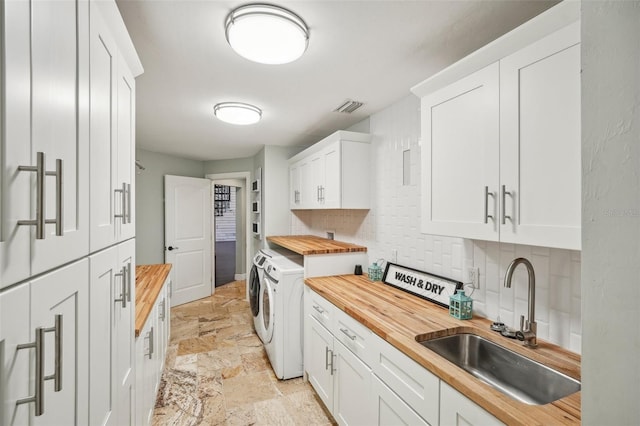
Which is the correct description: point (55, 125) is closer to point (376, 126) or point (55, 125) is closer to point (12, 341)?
point (12, 341)

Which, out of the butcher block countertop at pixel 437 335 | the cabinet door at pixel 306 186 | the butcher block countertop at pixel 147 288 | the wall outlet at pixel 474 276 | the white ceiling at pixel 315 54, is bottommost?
the butcher block countertop at pixel 147 288

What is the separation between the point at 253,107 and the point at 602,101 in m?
2.45

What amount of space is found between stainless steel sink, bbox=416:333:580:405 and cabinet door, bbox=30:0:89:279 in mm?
1411

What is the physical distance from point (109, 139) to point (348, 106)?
1975mm

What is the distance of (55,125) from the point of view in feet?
2.18

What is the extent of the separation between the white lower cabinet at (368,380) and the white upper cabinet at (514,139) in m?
0.68

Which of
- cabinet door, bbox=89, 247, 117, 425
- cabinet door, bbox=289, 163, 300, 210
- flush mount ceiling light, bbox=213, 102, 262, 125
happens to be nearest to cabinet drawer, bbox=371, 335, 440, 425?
cabinet door, bbox=89, 247, 117, 425

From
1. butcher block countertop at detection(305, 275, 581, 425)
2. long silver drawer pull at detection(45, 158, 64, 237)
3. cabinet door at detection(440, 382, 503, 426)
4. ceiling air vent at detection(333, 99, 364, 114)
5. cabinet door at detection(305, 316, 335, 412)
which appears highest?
ceiling air vent at detection(333, 99, 364, 114)

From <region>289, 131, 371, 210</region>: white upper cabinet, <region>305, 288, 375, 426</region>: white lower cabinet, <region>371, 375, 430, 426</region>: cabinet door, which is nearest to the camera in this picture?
<region>371, 375, 430, 426</region>: cabinet door

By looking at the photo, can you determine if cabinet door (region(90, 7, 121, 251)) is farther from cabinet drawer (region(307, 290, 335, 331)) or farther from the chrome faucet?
the chrome faucet

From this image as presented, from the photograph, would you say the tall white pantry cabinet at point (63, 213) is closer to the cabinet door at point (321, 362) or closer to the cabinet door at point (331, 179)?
the cabinet door at point (321, 362)

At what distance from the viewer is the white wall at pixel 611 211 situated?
50 centimetres

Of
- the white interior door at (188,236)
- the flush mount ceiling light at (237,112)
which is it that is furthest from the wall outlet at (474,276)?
the white interior door at (188,236)

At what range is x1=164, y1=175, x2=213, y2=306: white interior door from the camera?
4648 mm
